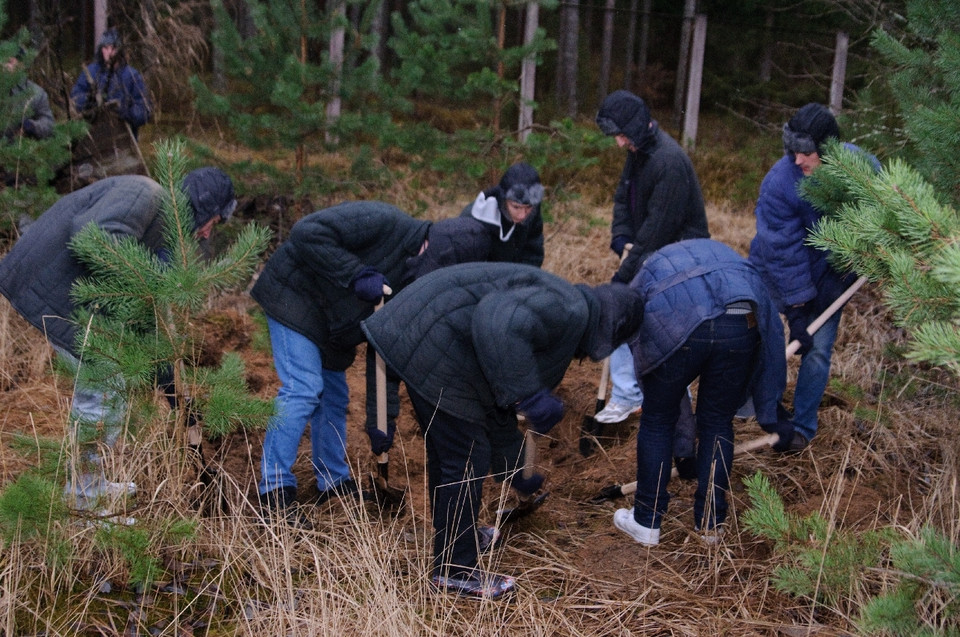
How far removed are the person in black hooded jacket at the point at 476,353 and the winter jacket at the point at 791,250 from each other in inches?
58.9

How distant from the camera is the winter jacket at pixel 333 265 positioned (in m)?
3.91

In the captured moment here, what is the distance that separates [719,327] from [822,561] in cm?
101

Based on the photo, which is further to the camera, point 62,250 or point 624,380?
point 624,380

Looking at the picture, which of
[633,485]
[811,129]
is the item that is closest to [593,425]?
[633,485]

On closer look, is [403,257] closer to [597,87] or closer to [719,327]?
[719,327]

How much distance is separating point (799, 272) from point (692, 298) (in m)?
1.27

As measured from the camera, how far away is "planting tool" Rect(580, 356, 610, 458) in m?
5.23

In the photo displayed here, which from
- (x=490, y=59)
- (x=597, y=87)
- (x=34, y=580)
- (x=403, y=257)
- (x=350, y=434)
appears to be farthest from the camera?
(x=597, y=87)

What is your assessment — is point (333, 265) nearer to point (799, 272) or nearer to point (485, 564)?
point (485, 564)

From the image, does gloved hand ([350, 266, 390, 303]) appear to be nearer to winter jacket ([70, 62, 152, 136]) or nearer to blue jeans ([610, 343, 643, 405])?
blue jeans ([610, 343, 643, 405])

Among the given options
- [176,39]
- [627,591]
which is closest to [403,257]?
[627,591]

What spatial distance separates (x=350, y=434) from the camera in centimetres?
521

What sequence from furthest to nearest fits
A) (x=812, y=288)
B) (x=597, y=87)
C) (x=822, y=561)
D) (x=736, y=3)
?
(x=597, y=87) < (x=736, y=3) < (x=812, y=288) < (x=822, y=561)

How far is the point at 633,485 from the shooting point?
4.42m
